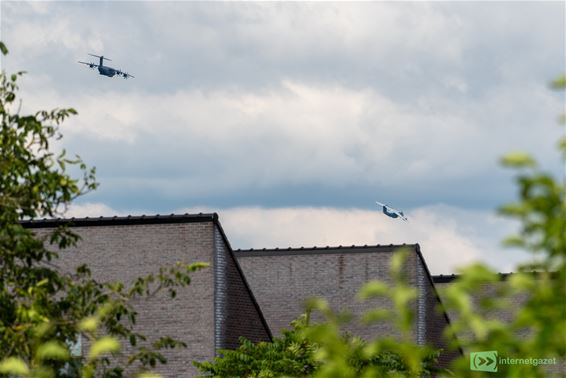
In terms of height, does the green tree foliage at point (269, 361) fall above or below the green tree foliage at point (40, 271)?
below

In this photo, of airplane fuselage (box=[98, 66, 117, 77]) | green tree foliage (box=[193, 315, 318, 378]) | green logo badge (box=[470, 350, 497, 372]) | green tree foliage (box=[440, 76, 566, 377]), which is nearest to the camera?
green tree foliage (box=[440, 76, 566, 377])

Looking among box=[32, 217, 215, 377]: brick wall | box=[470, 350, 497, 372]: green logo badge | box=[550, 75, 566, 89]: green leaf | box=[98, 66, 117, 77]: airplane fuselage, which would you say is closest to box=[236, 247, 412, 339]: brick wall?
box=[470, 350, 497, 372]: green logo badge

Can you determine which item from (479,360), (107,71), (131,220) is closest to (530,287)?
(479,360)

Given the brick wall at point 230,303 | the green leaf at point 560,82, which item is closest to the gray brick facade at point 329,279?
the brick wall at point 230,303

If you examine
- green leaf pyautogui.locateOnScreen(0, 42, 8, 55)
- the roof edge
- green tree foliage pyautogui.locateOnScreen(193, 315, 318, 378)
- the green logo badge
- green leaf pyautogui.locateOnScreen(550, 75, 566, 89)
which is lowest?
green tree foliage pyautogui.locateOnScreen(193, 315, 318, 378)

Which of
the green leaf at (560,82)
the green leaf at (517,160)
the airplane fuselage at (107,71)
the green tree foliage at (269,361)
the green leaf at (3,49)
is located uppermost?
the airplane fuselage at (107,71)

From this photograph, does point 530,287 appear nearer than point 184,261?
Yes

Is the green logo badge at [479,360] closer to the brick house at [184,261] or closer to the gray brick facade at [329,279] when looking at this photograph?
the gray brick facade at [329,279]

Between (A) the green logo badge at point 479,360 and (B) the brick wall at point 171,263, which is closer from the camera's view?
(A) the green logo badge at point 479,360

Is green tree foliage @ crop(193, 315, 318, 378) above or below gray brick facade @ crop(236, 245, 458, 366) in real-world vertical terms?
below

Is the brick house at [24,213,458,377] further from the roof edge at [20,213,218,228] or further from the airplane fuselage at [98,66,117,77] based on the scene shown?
the airplane fuselage at [98,66,117,77]

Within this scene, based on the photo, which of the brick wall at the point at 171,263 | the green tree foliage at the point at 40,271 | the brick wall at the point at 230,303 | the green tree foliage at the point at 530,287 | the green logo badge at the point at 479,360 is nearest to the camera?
the green tree foliage at the point at 530,287

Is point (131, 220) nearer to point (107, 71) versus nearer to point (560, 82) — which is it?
point (560, 82)

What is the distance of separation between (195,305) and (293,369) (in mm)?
6171
